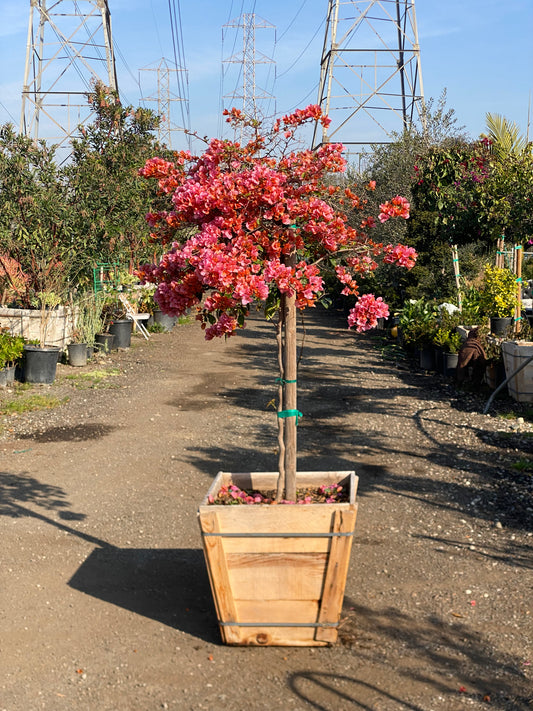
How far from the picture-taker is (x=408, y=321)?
13344 millimetres

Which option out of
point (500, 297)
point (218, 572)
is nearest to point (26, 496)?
point (218, 572)

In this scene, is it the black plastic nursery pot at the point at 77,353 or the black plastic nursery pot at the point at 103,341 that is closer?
the black plastic nursery pot at the point at 77,353

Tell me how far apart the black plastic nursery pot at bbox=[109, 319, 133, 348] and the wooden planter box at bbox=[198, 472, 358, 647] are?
10.5m

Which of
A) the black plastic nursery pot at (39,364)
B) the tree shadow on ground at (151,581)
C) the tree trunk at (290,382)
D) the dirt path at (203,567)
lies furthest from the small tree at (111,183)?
the tree trunk at (290,382)

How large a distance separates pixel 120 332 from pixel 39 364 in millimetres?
3583

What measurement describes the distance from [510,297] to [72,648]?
32.9ft

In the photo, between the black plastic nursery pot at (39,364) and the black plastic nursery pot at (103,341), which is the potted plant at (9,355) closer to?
the black plastic nursery pot at (39,364)

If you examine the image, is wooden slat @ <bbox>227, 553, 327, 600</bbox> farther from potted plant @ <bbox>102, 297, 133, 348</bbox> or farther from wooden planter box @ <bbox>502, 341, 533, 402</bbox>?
potted plant @ <bbox>102, 297, 133, 348</bbox>

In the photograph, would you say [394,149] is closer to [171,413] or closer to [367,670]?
[171,413]

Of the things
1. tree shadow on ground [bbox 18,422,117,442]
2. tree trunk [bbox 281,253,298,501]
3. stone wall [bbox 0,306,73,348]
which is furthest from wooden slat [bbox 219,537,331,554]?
stone wall [bbox 0,306,73,348]

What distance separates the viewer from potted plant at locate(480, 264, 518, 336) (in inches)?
483

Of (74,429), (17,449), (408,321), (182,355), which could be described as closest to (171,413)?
(74,429)

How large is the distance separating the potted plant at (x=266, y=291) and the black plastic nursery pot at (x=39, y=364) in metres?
6.73

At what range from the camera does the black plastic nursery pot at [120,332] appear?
1399 cm
